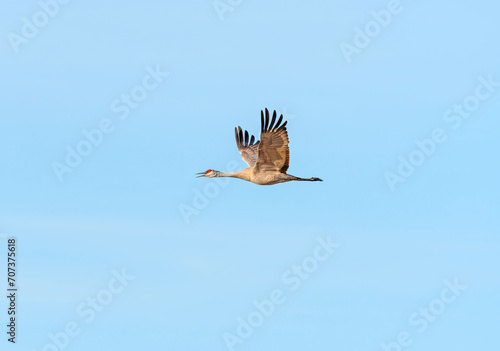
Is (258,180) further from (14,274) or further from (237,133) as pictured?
(14,274)

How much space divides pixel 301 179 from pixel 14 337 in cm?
1582

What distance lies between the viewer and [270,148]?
44594 mm

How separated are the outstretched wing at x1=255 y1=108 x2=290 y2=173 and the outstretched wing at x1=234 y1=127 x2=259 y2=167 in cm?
482

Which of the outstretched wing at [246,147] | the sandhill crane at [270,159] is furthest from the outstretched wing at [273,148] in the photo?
the outstretched wing at [246,147]

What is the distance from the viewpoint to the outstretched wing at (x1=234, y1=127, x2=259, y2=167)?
50.7 meters

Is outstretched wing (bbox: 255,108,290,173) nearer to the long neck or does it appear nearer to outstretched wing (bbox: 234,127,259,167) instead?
the long neck

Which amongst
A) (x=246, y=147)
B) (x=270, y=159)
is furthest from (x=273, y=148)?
(x=246, y=147)

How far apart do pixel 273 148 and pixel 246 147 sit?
24.8ft

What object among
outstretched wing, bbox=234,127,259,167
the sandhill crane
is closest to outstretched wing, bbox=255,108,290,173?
the sandhill crane

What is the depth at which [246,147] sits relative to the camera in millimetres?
52031

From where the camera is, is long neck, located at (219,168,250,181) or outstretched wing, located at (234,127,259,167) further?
outstretched wing, located at (234,127,259,167)

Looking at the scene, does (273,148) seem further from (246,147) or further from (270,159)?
(246,147)

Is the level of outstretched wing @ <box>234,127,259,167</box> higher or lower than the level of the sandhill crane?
higher

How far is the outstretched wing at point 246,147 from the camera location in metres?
50.7
